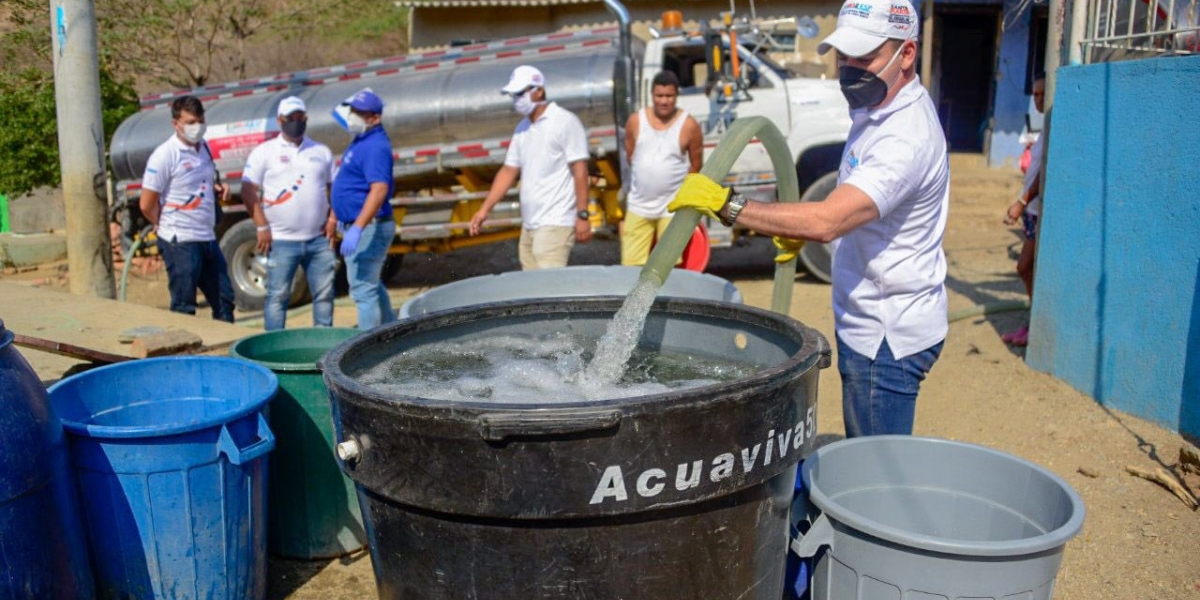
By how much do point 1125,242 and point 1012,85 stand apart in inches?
419

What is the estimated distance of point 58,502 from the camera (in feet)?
8.64

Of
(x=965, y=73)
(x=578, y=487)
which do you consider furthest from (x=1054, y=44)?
(x=965, y=73)

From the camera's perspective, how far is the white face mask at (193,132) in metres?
6.18

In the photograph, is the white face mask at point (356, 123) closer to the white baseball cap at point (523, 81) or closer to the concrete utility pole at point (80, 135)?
the white baseball cap at point (523, 81)

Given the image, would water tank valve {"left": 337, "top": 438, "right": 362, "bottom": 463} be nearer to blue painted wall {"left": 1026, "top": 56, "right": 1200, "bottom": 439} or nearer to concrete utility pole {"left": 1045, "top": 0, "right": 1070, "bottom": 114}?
blue painted wall {"left": 1026, "top": 56, "right": 1200, "bottom": 439}

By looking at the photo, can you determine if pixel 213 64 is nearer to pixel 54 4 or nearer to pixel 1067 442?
pixel 54 4

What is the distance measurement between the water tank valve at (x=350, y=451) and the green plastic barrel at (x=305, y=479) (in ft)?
5.49

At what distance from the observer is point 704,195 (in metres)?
2.39

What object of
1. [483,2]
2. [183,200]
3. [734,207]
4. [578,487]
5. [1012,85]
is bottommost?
[578,487]

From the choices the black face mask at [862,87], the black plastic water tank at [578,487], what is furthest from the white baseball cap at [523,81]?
the black plastic water tank at [578,487]

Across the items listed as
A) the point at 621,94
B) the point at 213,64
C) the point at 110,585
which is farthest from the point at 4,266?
the point at 110,585

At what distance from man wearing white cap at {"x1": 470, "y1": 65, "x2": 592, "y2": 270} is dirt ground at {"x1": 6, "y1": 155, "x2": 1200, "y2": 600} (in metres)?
1.99

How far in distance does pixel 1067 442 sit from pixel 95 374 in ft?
14.5

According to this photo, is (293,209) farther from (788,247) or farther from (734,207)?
(734,207)
